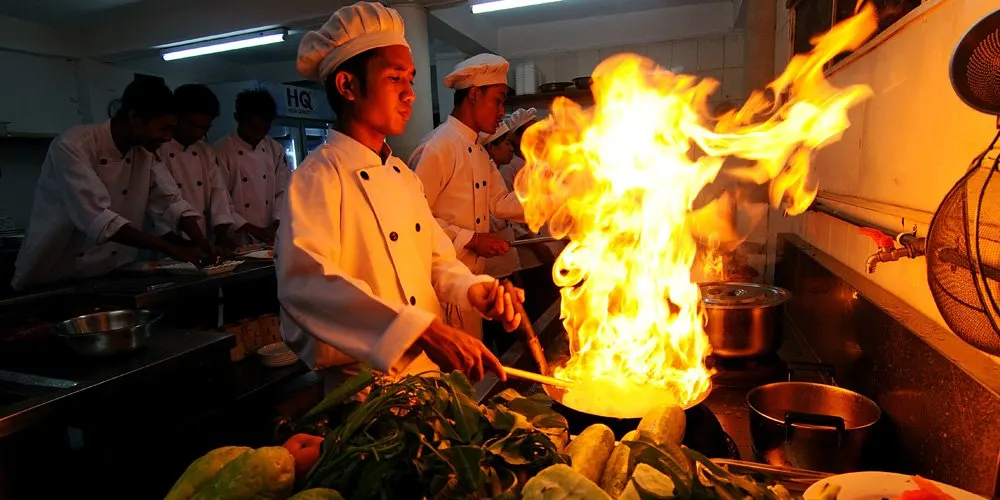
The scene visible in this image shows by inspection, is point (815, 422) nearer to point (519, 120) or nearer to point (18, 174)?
point (519, 120)

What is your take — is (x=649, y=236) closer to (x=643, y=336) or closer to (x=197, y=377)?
(x=643, y=336)

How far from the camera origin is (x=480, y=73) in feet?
13.3

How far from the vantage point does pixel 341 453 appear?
1.12m

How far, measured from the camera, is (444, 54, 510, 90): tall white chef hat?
4000 mm

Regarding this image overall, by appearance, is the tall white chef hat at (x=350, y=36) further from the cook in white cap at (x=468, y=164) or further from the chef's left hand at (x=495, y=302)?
the cook in white cap at (x=468, y=164)

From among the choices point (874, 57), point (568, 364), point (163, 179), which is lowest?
point (568, 364)

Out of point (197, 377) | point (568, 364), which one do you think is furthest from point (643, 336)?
point (197, 377)

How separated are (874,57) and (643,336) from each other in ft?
5.36

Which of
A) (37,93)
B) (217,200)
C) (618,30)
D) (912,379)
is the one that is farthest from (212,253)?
(618,30)

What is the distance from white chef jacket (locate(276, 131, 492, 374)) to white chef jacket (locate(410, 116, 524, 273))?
1.37 metres

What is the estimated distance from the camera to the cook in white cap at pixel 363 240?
1856 mm

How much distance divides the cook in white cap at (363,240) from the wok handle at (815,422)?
85 centimetres

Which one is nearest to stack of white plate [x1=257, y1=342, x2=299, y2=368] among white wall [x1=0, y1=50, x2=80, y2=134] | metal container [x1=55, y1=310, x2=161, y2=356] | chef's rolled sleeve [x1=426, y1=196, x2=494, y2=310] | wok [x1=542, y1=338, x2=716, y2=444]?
metal container [x1=55, y1=310, x2=161, y2=356]

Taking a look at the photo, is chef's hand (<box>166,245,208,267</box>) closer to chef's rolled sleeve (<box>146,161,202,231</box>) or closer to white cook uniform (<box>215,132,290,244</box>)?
chef's rolled sleeve (<box>146,161,202,231</box>)
